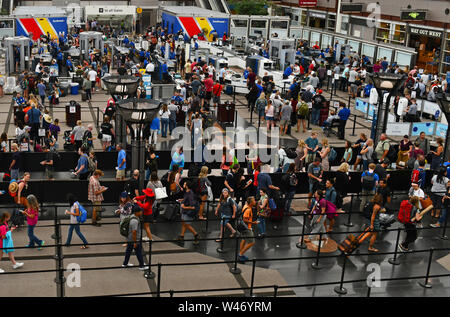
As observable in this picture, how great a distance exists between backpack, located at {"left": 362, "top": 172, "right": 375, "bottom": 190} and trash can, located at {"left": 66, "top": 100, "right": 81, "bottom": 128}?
1238 cm

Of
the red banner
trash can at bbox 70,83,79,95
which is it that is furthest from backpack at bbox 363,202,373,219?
the red banner

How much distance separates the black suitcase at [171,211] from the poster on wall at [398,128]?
36.4 ft

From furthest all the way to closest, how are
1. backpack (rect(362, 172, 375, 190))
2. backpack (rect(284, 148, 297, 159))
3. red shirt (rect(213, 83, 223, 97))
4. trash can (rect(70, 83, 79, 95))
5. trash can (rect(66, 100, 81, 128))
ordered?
trash can (rect(70, 83, 79, 95)), red shirt (rect(213, 83, 223, 97)), trash can (rect(66, 100, 81, 128)), backpack (rect(284, 148, 297, 159)), backpack (rect(362, 172, 375, 190))

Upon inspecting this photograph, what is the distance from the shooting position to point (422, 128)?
22391mm

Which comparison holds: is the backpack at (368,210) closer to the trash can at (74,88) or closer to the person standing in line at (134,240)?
the person standing in line at (134,240)

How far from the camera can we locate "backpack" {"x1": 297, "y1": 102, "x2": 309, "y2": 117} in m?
22.4

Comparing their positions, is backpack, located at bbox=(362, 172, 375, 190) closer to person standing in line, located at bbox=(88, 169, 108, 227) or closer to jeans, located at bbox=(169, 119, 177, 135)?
person standing in line, located at bbox=(88, 169, 108, 227)

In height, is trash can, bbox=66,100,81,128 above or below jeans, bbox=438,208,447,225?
above

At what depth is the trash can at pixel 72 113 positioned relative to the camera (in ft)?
73.8

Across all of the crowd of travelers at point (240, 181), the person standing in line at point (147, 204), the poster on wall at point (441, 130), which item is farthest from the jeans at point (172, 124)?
the poster on wall at point (441, 130)

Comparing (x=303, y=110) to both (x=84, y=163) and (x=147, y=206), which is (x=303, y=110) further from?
(x=147, y=206)

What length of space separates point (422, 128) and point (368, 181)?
875cm

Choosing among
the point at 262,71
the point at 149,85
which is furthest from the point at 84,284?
the point at 262,71

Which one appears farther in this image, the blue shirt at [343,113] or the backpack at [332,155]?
the blue shirt at [343,113]
